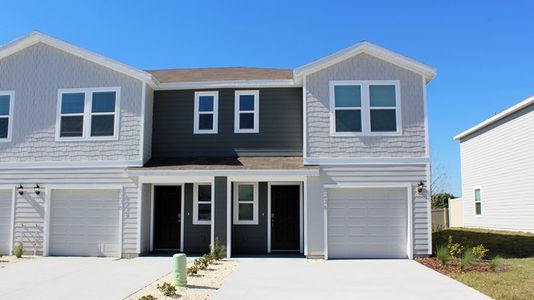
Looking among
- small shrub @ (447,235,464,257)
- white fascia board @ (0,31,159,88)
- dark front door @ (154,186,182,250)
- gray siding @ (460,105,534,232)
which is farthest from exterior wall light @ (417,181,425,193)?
white fascia board @ (0,31,159,88)

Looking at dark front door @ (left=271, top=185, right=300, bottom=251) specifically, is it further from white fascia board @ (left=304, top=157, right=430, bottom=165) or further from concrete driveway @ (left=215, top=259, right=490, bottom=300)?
concrete driveway @ (left=215, top=259, right=490, bottom=300)

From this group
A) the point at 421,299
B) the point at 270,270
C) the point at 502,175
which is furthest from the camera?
the point at 502,175

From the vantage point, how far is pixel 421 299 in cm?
866

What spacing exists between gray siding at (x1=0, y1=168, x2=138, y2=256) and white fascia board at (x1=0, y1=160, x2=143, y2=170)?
0.12 meters

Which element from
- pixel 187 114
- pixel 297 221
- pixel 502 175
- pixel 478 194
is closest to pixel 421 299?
pixel 297 221

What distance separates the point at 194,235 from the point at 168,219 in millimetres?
1036

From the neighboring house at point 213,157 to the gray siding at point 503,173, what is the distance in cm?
817

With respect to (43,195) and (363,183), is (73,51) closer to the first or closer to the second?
(43,195)

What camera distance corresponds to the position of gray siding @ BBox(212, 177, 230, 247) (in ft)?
45.5

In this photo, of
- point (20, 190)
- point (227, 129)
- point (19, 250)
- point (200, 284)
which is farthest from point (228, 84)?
point (19, 250)

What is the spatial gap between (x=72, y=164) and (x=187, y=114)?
379 cm

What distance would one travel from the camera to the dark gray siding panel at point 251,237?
593 inches

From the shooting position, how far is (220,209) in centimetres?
1398

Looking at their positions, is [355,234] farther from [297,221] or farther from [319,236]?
[297,221]
